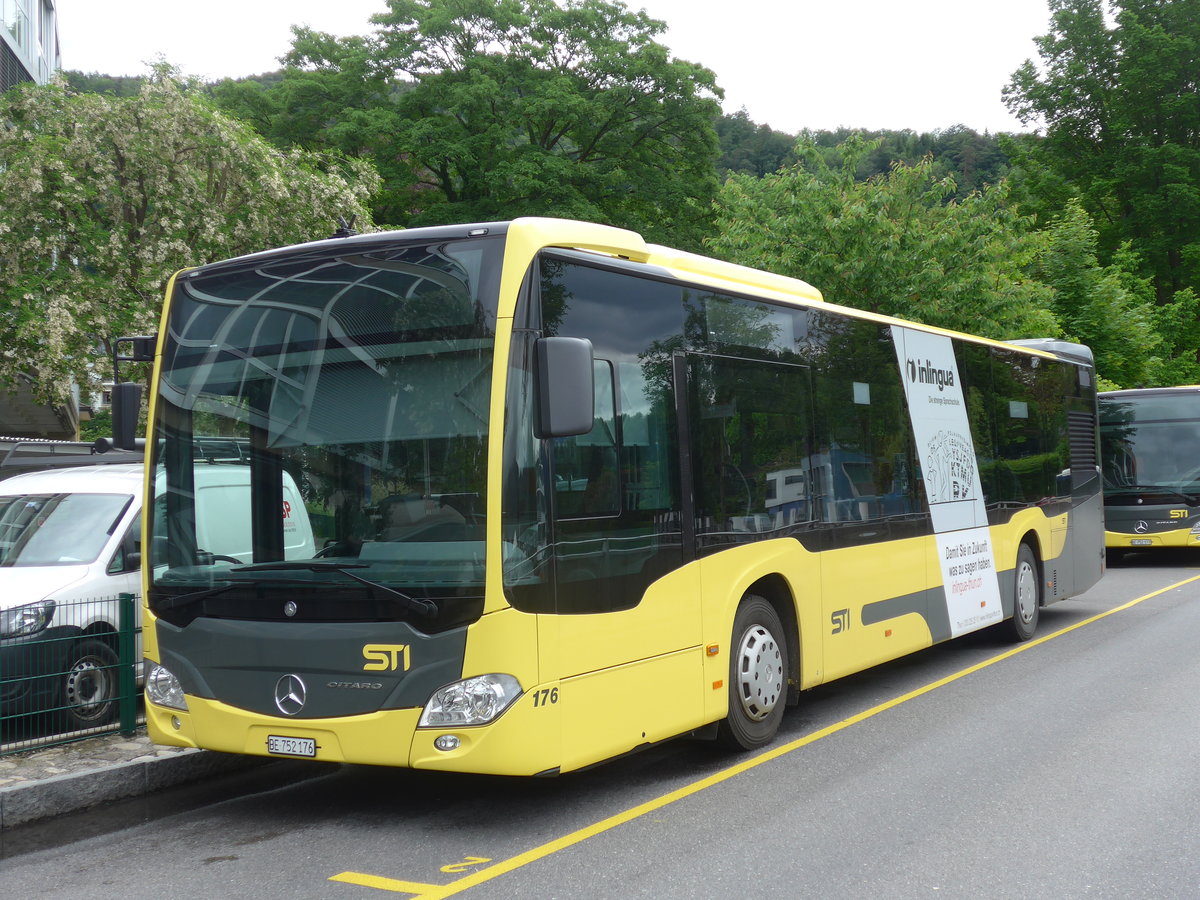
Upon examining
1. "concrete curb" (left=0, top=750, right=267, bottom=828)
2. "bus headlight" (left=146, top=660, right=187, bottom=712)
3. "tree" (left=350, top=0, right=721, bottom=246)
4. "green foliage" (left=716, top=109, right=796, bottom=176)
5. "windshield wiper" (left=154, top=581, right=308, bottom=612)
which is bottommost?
"concrete curb" (left=0, top=750, right=267, bottom=828)

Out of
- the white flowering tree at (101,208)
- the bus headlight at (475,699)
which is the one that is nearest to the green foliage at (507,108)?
the white flowering tree at (101,208)

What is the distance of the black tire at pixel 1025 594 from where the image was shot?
1188 centimetres

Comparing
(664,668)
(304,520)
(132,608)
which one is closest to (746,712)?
(664,668)

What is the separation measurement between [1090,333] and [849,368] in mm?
22757

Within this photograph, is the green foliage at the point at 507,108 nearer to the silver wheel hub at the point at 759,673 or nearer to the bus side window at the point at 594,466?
the silver wheel hub at the point at 759,673

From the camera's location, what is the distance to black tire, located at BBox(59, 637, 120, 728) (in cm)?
734

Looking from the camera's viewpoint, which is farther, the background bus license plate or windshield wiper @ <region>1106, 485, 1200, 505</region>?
windshield wiper @ <region>1106, 485, 1200, 505</region>

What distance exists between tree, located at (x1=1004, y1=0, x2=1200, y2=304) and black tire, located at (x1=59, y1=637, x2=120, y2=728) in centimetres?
3810

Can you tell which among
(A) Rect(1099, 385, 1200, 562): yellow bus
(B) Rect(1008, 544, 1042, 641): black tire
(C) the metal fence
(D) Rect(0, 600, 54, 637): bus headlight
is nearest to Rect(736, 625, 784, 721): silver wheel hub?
(C) the metal fence

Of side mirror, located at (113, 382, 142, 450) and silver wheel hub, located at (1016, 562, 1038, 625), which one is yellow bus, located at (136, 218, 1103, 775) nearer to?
side mirror, located at (113, 382, 142, 450)

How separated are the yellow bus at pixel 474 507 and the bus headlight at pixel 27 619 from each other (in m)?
1.76

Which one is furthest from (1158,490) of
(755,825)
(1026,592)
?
(755,825)

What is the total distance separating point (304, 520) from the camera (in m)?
5.87

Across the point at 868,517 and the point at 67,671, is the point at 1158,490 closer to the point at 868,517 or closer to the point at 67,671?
the point at 868,517
